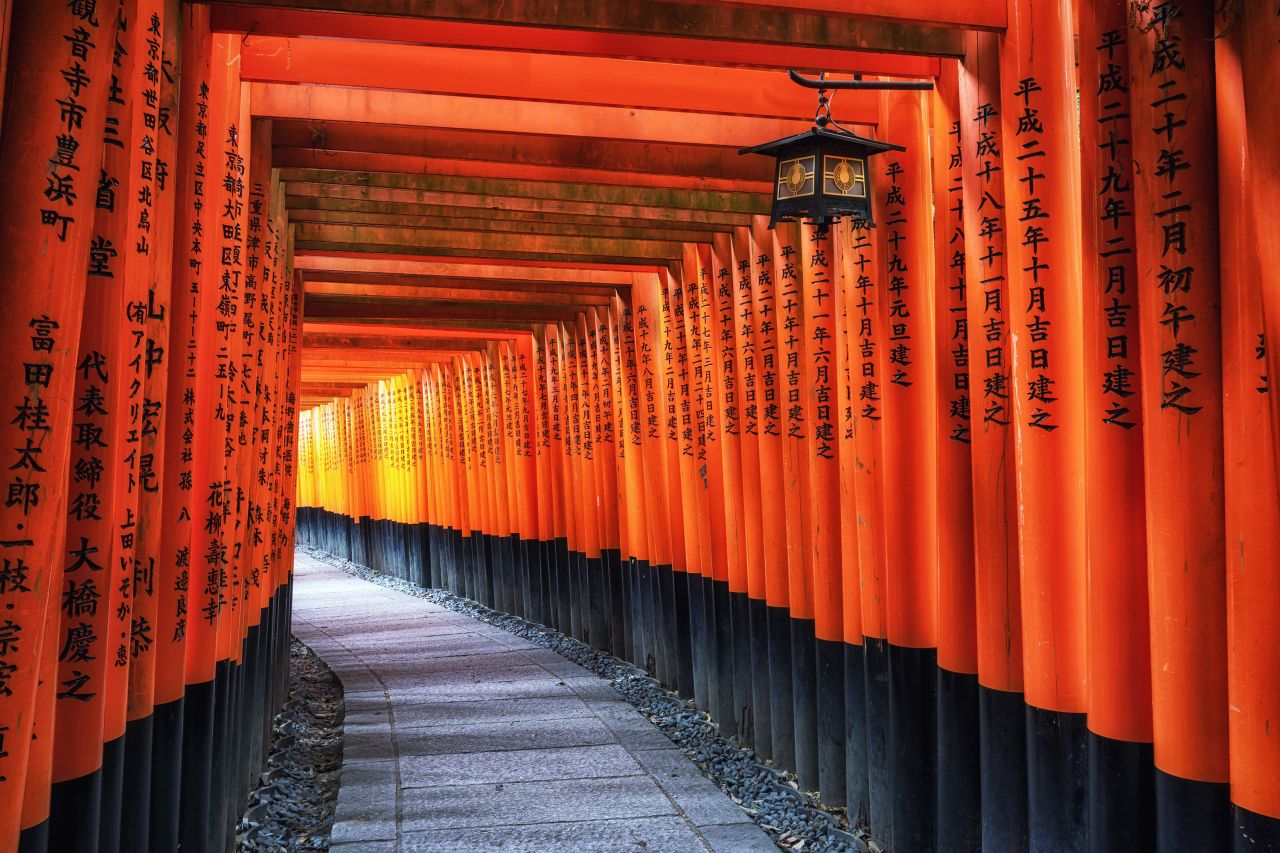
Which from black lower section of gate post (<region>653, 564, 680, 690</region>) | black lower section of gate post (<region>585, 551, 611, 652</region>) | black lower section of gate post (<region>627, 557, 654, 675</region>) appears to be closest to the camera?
black lower section of gate post (<region>653, 564, 680, 690</region>)

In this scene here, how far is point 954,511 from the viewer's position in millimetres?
5227

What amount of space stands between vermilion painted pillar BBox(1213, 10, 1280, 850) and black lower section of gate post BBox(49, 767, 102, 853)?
355cm

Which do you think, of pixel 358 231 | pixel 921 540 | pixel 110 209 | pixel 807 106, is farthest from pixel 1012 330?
pixel 358 231

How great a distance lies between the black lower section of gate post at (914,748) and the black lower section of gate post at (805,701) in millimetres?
1411

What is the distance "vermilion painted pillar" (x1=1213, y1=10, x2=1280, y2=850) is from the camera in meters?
3.18

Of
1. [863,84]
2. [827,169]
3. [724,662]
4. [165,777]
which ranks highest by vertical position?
[863,84]

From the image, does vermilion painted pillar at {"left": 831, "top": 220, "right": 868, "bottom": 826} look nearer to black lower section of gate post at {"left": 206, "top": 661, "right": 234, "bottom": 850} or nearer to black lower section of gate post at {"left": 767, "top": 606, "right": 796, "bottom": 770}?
black lower section of gate post at {"left": 767, "top": 606, "right": 796, "bottom": 770}

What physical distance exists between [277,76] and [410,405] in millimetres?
16214

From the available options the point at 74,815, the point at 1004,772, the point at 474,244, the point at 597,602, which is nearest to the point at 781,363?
the point at 1004,772

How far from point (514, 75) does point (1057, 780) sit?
14.7ft

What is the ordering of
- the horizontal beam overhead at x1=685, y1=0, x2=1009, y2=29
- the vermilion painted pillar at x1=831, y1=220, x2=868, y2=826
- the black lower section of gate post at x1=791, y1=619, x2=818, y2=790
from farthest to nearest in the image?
the black lower section of gate post at x1=791, y1=619, x2=818, y2=790 < the vermilion painted pillar at x1=831, y1=220, x2=868, y2=826 < the horizontal beam overhead at x1=685, y1=0, x2=1009, y2=29

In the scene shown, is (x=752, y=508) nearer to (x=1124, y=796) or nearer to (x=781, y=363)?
(x=781, y=363)

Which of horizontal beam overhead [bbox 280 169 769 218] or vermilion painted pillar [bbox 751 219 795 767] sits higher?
horizontal beam overhead [bbox 280 169 769 218]

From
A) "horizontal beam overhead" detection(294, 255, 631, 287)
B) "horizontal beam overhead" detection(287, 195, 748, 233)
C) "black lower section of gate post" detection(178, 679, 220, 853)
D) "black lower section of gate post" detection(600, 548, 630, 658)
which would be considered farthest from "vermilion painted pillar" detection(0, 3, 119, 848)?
"black lower section of gate post" detection(600, 548, 630, 658)
